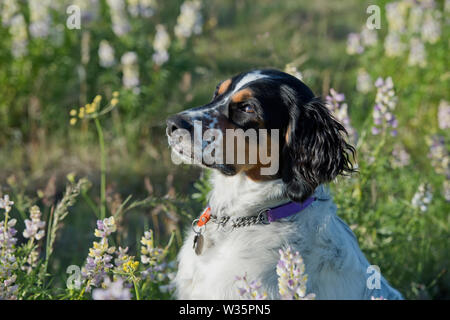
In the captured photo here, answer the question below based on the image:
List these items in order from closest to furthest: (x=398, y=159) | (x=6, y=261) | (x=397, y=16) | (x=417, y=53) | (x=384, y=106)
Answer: (x=6, y=261)
(x=384, y=106)
(x=398, y=159)
(x=417, y=53)
(x=397, y=16)

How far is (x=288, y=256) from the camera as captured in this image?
1.80m

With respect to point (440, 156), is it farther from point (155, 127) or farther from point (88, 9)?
point (88, 9)

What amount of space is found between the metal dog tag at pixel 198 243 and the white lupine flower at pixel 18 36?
3.22m

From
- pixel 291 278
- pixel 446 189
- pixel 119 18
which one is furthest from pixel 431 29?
pixel 291 278

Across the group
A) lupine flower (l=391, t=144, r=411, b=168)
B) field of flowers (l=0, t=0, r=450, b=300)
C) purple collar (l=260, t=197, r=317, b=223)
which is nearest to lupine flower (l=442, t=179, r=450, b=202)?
field of flowers (l=0, t=0, r=450, b=300)

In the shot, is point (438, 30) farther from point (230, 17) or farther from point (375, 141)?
point (230, 17)

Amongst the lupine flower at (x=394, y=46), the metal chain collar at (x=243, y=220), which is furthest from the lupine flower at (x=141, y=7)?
the metal chain collar at (x=243, y=220)

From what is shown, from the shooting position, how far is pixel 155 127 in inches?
220

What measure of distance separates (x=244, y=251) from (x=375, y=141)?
1874 millimetres

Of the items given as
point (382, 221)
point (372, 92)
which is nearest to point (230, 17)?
point (372, 92)

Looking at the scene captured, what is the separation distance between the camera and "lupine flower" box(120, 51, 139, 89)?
502cm

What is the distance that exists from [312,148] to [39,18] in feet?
11.3

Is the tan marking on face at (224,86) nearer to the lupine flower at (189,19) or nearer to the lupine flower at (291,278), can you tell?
the lupine flower at (291,278)

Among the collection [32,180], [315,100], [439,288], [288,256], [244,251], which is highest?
[315,100]
